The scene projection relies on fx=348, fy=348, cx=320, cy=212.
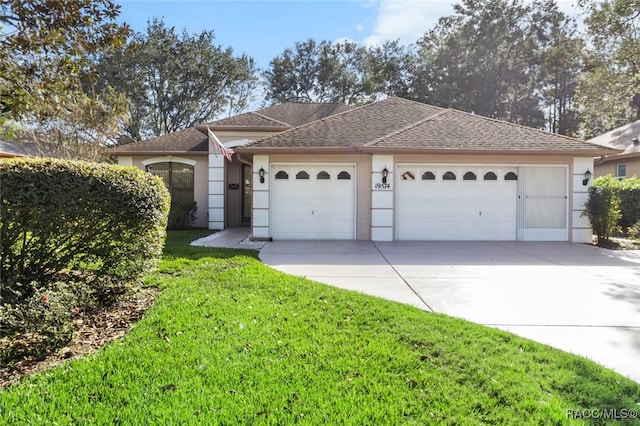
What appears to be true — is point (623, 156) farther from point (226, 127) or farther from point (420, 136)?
point (226, 127)

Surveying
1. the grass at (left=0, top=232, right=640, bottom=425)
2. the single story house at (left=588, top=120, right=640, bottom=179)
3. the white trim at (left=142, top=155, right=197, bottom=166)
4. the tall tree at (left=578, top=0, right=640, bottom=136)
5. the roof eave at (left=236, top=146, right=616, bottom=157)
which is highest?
the tall tree at (left=578, top=0, right=640, bottom=136)

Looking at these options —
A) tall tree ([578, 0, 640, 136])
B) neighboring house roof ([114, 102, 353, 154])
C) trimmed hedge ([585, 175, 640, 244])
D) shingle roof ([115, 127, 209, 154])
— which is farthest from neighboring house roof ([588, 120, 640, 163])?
shingle roof ([115, 127, 209, 154])

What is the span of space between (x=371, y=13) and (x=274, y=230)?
8.21 metres

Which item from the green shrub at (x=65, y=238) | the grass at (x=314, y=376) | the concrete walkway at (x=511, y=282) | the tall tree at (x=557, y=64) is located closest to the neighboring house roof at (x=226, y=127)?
the concrete walkway at (x=511, y=282)

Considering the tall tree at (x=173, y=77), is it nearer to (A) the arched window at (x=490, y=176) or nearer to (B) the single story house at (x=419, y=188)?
(B) the single story house at (x=419, y=188)

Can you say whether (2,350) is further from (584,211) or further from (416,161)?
(584,211)

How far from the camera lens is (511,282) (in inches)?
238

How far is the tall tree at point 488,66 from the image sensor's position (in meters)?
27.2

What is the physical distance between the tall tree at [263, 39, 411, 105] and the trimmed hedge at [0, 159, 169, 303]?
85.8 feet

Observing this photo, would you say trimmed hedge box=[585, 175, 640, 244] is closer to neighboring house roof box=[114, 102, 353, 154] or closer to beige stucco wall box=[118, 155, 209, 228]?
neighboring house roof box=[114, 102, 353, 154]

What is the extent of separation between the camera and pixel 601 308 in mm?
→ 4711

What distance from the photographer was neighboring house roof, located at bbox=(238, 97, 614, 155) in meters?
10.2

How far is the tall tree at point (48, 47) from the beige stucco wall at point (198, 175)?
9679 millimetres

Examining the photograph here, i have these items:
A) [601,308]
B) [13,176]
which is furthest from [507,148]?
[13,176]
